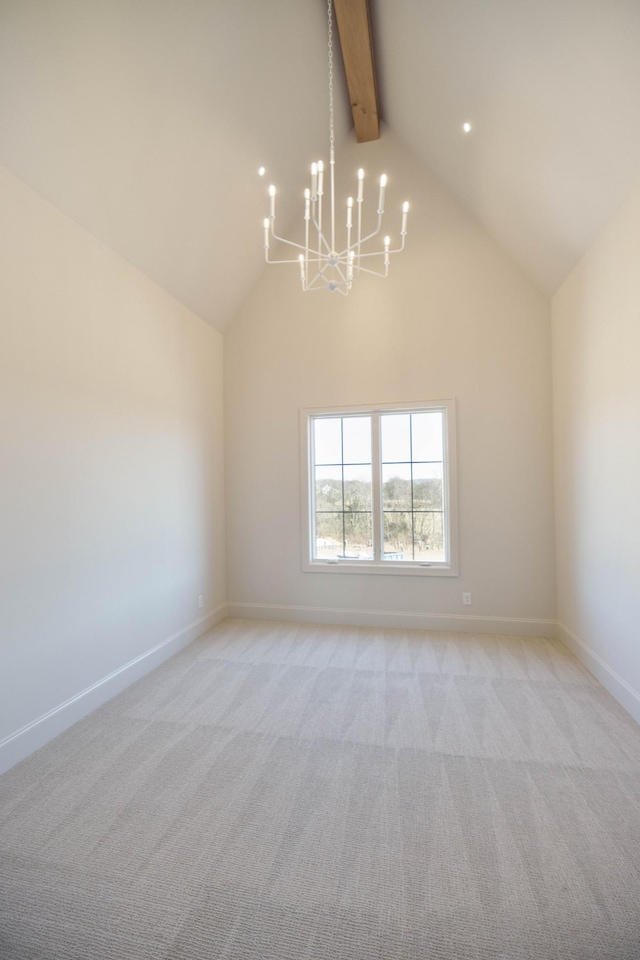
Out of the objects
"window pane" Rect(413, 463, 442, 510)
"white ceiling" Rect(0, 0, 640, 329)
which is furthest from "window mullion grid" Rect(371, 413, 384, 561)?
"white ceiling" Rect(0, 0, 640, 329)

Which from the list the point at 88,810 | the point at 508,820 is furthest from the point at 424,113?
the point at 88,810

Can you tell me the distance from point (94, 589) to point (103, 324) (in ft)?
5.95

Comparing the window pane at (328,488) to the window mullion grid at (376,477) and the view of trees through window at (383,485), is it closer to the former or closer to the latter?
the view of trees through window at (383,485)

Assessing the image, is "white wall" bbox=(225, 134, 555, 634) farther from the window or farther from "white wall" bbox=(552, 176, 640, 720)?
"white wall" bbox=(552, 176, 640, 720)

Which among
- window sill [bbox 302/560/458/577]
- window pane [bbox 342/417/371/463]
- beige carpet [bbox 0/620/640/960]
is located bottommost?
beige carpet [bbox 0/620/640/960]

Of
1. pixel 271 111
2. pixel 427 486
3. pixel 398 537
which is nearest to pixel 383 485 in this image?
pixel 427 486

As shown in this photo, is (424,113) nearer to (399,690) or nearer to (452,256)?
(452,256)

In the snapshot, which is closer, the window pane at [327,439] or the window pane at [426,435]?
the window pane at [426,435]

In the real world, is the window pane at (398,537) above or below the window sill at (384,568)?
above

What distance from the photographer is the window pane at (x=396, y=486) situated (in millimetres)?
4289

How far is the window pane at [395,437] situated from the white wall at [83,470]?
1.91m

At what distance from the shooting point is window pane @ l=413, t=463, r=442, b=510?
4.21m

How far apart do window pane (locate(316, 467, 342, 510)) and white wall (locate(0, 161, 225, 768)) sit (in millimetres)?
1282

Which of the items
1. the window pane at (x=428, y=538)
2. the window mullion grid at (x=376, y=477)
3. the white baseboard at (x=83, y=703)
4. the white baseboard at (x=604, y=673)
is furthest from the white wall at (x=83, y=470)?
the white baseboard at (x=604, y=673)
